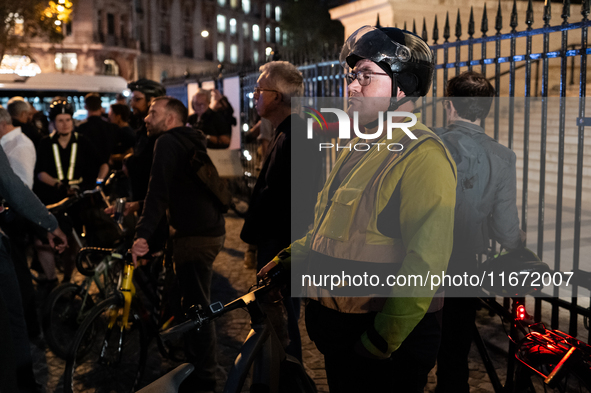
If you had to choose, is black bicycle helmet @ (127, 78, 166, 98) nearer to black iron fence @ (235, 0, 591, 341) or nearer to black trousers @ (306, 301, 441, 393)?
black iron fence @ (235, 0, 591, 341)

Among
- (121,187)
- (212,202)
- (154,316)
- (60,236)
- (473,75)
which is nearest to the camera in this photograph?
(473,75)

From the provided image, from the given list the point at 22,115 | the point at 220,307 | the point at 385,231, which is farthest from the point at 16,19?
the point at 385,231

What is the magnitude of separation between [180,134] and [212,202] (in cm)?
51

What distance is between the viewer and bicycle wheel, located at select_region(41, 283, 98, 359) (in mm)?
4180

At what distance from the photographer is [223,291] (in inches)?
223

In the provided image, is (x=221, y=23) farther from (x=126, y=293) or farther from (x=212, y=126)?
(x=126, y=293)

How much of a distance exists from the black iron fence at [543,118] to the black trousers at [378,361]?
1974mm

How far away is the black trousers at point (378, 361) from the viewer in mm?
1816

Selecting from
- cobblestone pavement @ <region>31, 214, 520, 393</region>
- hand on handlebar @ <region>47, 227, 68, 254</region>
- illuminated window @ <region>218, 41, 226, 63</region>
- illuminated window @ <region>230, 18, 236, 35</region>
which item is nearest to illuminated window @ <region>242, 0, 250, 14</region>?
illuminated window @ <region>230, 18, 236, 35</region>

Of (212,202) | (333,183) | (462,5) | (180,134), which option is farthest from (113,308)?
(462,5)

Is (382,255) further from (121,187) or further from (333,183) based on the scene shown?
(121,187)

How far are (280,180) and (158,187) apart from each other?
2.79 ft

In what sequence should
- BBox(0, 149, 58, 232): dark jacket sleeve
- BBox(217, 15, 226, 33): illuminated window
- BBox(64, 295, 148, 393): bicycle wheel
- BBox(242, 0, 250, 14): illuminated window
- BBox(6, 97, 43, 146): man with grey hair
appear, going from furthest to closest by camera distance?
BBox(242, 0, 250, 14): illuminated window < BBox(217, 15, 226, 33): illuminated window < BBox(6, 97, 43, 146): man with grey hair < BBox(64, 295, 148, 393): bicycle wheel < BBox(0, 149, 58, 232): dark jacket sleeve

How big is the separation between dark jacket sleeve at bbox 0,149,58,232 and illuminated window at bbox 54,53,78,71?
4426 centimetres
